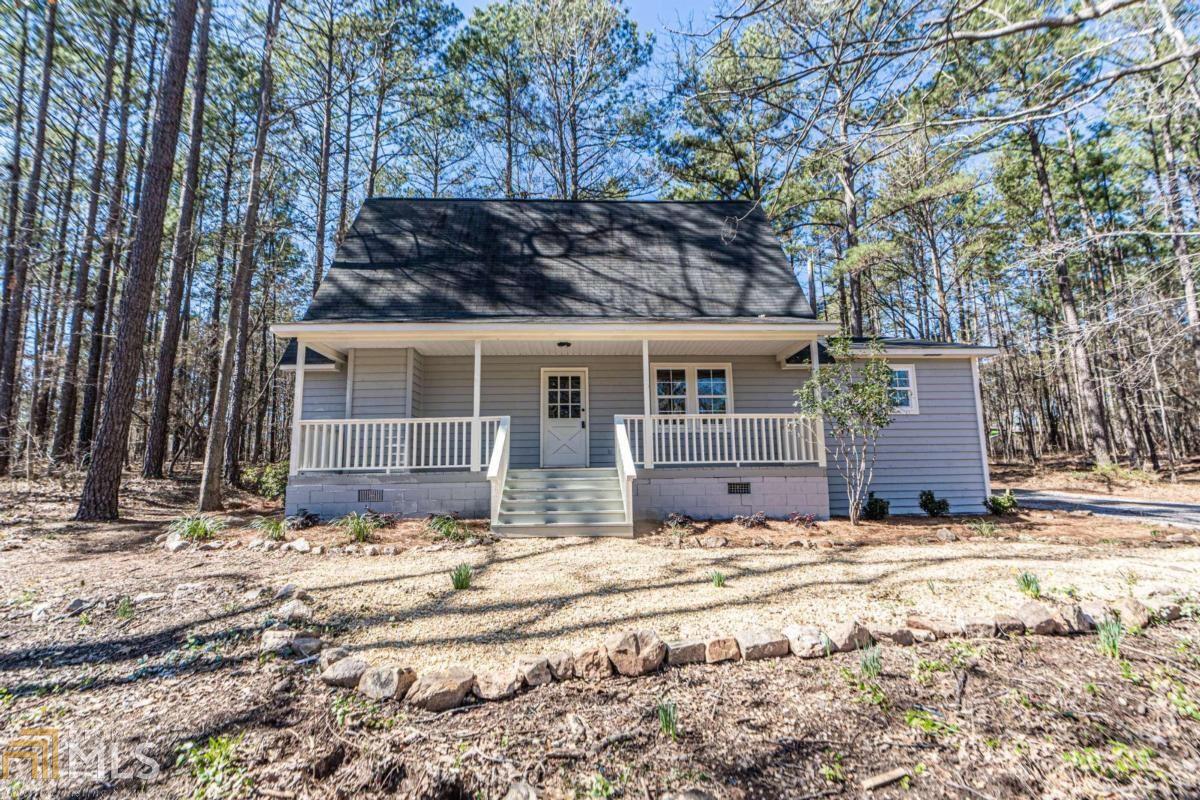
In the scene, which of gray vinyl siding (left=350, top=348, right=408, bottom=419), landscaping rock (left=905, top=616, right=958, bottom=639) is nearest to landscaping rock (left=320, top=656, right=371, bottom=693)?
landscaping rock (left=905, top=616, right=958, bottom=639)

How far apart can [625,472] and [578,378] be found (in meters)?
3.15

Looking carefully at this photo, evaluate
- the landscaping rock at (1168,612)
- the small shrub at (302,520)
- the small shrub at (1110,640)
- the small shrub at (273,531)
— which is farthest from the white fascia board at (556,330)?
the small shrub at (1110,640)

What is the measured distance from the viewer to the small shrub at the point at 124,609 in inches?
132

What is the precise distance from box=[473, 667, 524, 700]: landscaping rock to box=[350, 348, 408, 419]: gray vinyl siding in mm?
7168

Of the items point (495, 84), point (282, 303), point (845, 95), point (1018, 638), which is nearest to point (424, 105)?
point (495, 84)

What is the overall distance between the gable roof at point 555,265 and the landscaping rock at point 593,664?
648cm

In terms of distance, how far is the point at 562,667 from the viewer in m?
2.58

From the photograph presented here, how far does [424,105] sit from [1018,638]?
1731cm

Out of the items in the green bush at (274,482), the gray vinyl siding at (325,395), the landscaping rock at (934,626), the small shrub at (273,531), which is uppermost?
the gray vinyl siding at (325,395)

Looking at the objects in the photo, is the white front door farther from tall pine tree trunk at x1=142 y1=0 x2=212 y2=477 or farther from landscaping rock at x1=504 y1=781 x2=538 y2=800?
landscaping rock at x1=504 y1=781 x2=538 y2=800

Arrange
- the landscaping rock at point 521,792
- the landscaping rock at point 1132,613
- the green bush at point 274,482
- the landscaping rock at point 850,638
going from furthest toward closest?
1. the green bush at point 274,482
2. the landscaping rock at point 1132,613
3. the landscaping rock at point 850,638
4. the landscaping rock at point 521,792

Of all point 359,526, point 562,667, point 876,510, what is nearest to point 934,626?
point 562,667

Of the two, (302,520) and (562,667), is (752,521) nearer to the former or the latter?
(562,667)

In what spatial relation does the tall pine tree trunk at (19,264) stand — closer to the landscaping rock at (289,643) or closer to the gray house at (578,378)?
the gray house at (578,378)
